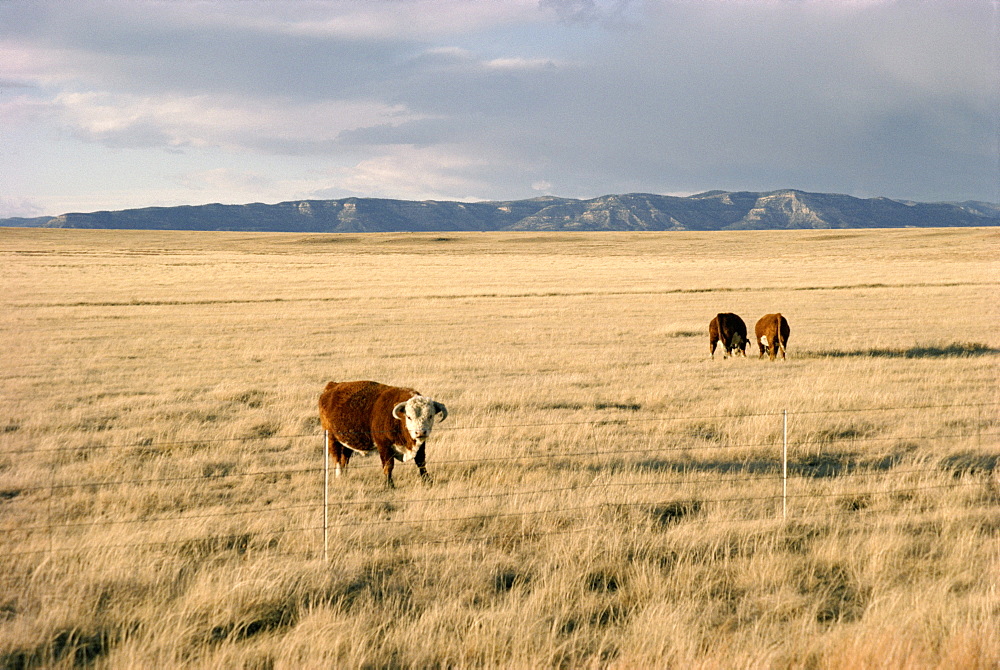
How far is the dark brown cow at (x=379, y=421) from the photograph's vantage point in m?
7.75

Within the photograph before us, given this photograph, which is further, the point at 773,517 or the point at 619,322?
the point at 619,322

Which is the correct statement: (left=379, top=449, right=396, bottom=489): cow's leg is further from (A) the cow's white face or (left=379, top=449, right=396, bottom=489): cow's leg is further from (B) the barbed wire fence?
(A) the cow's white face

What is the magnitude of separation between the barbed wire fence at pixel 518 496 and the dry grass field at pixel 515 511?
→ 43mm

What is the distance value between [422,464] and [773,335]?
42.9 feet

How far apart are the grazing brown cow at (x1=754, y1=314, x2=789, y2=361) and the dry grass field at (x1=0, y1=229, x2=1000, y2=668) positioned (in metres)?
0.55

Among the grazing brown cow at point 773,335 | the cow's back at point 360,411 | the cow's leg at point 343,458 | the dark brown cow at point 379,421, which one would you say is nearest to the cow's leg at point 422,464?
the dark brown cow at point 379,421

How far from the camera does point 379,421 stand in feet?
27.7

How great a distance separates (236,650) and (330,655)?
0.62 metres

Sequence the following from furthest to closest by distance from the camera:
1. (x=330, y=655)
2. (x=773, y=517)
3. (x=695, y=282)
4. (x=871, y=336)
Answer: (x=695, y=282) → (x=871, y=336) → (x=773, y=517) → (x=330, y=655)

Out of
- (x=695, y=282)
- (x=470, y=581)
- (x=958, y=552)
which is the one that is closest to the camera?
(x=470, y=581)

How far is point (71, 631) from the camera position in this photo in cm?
494

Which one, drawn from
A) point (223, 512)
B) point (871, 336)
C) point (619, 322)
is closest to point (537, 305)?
point (619, 322)

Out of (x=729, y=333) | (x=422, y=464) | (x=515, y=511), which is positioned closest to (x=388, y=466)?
(x=422, y=464)

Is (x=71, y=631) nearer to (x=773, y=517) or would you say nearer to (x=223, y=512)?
(x=223, y=512)
